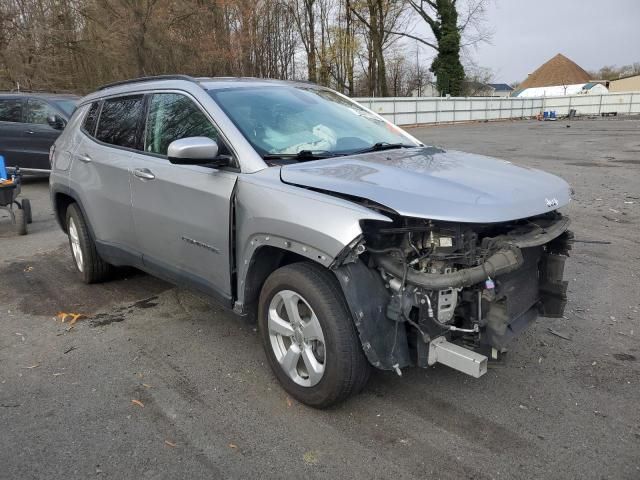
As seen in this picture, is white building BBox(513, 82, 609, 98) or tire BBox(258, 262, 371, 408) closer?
tire BBox(258, 262, 371, 408)

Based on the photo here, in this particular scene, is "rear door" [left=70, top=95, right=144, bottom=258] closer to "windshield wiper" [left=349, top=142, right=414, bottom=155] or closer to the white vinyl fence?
"windshield wiper" [left=349, top=142, right=414, bottom=155]

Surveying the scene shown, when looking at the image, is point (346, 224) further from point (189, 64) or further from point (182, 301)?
point (189, 64)

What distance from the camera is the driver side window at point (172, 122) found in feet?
11.7

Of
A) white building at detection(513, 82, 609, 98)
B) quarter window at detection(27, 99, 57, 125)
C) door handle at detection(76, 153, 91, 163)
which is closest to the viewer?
door handle at detection(76, 153, 91, 163)

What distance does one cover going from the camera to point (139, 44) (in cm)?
2172

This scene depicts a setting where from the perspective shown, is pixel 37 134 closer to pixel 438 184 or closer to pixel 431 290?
pixel 438 184

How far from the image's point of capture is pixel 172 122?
387cm

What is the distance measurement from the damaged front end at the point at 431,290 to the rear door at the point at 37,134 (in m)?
10.1

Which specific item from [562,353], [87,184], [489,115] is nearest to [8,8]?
[87,184]

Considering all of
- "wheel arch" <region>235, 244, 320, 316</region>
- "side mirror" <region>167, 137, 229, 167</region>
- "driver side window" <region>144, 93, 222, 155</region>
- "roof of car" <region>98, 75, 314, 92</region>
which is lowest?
"wheel arch" <region>235, 244, 320, 316</region>

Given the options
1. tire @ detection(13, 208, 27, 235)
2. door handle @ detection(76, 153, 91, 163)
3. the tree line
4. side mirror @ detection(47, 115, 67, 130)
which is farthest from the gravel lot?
the tree line

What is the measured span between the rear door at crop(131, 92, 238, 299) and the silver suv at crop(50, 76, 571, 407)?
1cm

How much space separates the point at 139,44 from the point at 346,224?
22077mm

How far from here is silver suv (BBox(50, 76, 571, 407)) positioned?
8.77 ft
